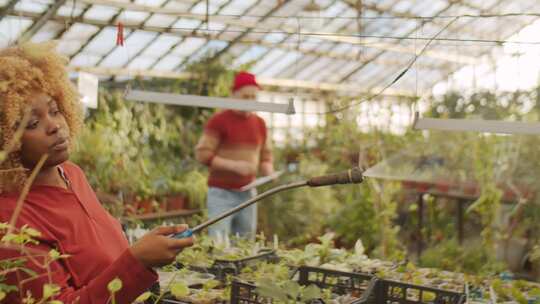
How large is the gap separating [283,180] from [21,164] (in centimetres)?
541

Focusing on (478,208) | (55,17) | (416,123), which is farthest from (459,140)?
(55,17)

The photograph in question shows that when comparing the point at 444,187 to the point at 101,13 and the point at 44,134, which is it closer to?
the point at 44,134

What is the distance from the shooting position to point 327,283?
6.88 ft

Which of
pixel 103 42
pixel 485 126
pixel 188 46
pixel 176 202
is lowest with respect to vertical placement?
pixel 176 202

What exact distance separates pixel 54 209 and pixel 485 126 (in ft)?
4.83

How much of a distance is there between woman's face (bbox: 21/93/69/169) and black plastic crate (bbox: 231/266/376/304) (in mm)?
592

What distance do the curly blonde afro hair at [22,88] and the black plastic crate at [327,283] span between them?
63 cm

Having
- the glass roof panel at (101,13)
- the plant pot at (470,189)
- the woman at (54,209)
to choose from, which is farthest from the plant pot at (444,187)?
the glass roof panel at (101,13)

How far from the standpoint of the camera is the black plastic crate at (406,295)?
195 centimetres

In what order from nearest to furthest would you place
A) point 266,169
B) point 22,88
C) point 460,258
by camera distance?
point 22,88, point 266,169, point 460,258

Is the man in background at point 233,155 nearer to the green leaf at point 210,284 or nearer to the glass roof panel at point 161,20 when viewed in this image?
the green leaf at point 210,284

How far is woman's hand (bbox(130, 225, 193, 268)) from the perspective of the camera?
134 centimetres

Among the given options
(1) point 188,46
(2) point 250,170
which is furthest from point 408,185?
(1) point 188,46

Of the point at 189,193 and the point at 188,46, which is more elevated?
the point at 188,46
